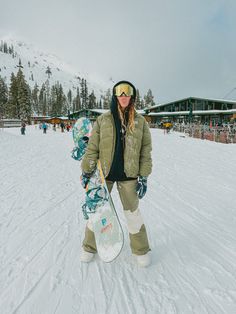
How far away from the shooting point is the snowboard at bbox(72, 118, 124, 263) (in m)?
2.62

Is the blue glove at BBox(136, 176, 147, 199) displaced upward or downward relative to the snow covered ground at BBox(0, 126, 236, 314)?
upward

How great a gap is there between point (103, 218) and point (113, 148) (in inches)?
31.7

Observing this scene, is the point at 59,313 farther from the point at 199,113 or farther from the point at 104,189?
the point at 199,113

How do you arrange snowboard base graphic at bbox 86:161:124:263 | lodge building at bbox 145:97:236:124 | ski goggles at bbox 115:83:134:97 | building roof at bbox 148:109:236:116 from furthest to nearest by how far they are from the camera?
lodge building at bbox 145:97:236:124 → building roof at bbox 148:109:236:116 → snowboard base graphic at bbox 86:161:124:263 → ski goggles at bbox 115:83:134:97

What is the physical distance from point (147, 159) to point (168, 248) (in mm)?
1302

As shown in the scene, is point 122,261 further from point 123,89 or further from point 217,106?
point 217,106

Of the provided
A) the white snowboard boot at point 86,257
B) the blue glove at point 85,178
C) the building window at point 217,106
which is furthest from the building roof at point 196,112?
the white snowboard boot at point 86,257

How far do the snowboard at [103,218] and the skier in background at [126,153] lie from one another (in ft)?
0.33

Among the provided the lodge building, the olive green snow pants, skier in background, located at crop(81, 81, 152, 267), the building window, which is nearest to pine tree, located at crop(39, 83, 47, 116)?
the lodge building

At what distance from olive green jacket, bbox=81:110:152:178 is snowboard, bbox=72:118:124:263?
0.38 feet

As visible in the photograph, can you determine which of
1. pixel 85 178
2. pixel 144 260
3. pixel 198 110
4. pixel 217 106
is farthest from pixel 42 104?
pixel 144 260

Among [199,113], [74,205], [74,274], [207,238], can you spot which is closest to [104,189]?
[74,274]

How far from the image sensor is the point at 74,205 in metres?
4.90

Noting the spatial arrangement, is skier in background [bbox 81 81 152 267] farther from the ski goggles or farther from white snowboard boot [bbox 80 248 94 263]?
white snowboard boot [bbox 80 248 94 263]
